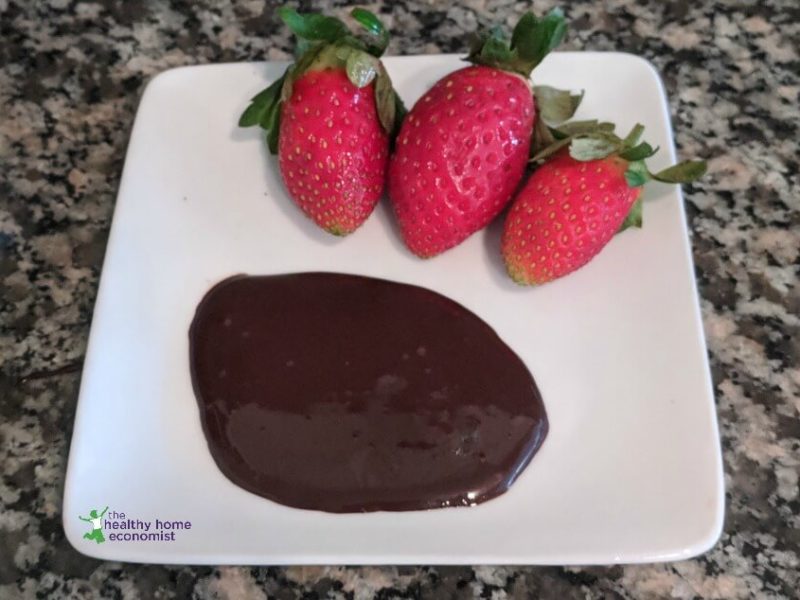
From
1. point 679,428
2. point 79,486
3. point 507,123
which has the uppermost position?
point 507,123

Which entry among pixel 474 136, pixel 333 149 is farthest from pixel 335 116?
pixel 474 136

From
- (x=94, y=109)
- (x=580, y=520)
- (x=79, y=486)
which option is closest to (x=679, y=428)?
(x=580, y=520)

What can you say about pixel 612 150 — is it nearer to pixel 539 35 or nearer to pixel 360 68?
pixel 539 35

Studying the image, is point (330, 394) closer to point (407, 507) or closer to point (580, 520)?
point (407, 507)

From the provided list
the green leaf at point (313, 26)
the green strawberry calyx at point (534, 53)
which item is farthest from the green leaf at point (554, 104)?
the green leaf at point (313, 26)

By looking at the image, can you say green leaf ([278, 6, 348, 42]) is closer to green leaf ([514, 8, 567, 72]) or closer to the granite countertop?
green leaf ([514, 8, 567, 72])

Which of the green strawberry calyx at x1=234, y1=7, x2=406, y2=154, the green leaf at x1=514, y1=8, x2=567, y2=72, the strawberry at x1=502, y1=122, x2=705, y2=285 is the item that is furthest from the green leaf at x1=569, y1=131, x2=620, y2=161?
the green strawberry calyx at x1=234, y1=7, x2=406, y2=154
